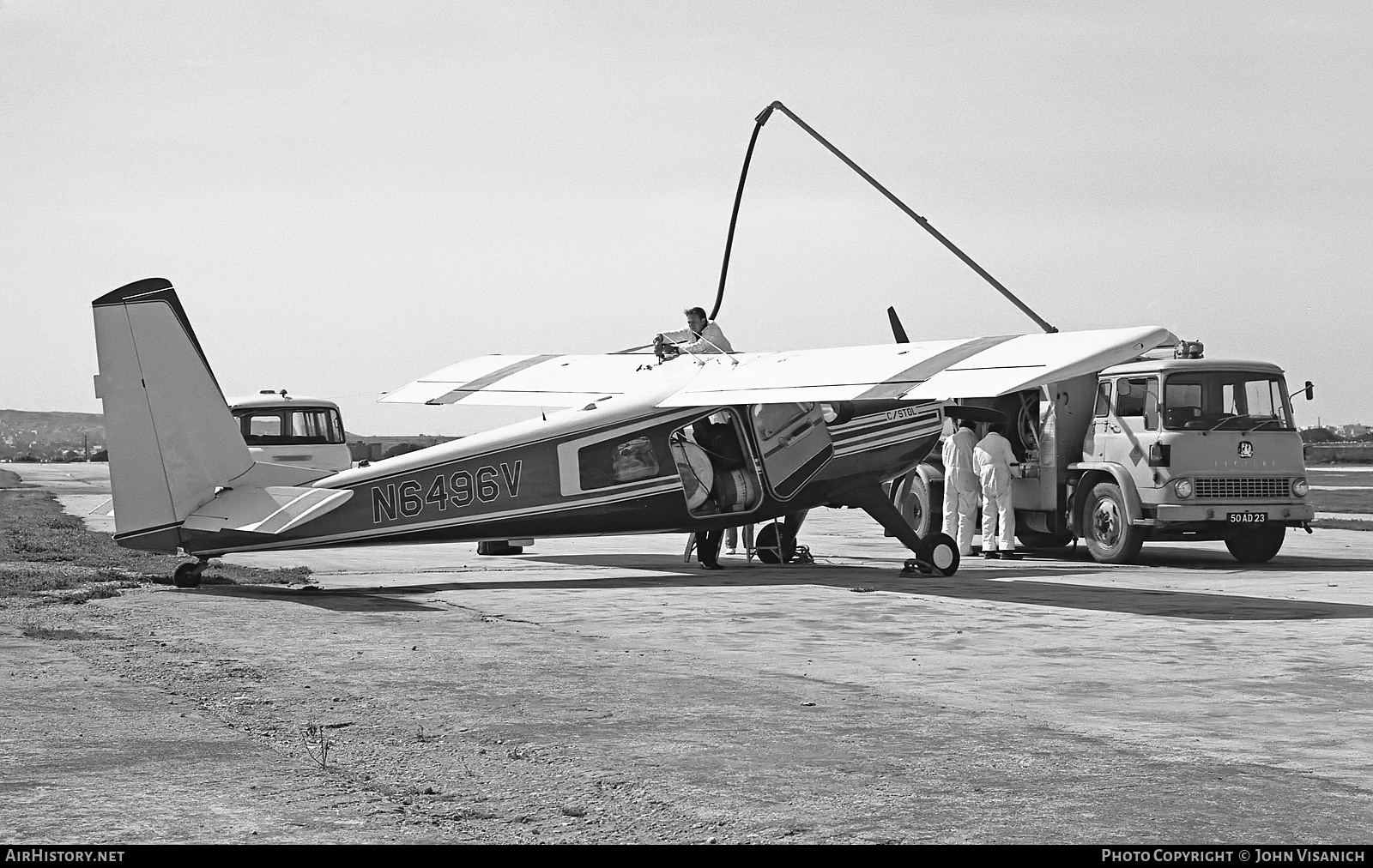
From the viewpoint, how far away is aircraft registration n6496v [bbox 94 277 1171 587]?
42.8 ft

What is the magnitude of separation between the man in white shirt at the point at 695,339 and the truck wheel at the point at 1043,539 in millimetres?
5579

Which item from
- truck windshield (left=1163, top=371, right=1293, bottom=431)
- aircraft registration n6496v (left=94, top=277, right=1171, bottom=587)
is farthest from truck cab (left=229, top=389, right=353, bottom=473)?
truck windshield (left=1163, top=371, right=1293, bottom=431)

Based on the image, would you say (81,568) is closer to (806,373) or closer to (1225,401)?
(806,373)

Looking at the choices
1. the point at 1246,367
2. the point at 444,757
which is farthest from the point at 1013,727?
the point at 1246,367

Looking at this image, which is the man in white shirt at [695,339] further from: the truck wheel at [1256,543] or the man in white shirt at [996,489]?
the truck wheel at [1256,543]

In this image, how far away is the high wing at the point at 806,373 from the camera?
11961 millimetres

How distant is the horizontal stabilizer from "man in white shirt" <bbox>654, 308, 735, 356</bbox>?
5.53 m

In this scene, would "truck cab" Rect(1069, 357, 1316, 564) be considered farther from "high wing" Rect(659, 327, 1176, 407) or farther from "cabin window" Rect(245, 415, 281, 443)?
"cabin window" Rect(245, 415, 281, 443)

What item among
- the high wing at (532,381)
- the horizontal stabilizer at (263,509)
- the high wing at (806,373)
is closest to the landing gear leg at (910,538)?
the high wing at (806,373)

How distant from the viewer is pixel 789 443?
55.2 ft

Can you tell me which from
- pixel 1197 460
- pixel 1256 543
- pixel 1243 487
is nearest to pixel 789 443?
pixel 1197 460

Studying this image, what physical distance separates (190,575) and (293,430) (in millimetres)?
12287

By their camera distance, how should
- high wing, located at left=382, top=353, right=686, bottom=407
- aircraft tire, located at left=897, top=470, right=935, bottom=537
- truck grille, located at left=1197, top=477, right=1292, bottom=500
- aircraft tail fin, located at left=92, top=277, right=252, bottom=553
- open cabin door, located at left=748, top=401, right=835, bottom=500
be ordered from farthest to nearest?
1. aircraft tire, located at left=897, top=470, right=935, bottom=537
2. high wing, located at left=382, top=353, right=686, bottom=407
3. truck grille, located at left=1197, top=477, right=1292, bottom=500
4. open cabin door, located at left=748, top=401, right=835, bottom=500
5. aircraft tail fin, located at left=92, top=277, right=252, bottom=553
